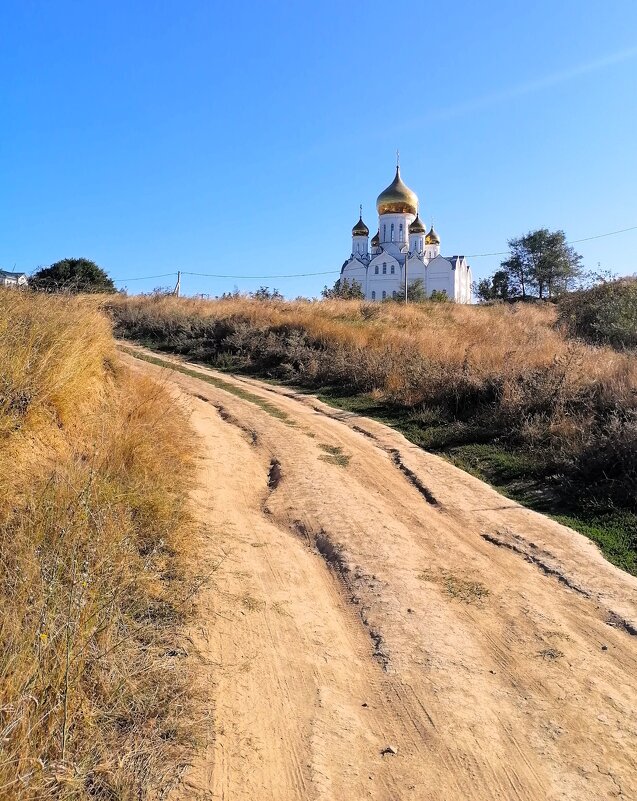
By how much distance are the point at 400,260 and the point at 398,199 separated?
6860mm

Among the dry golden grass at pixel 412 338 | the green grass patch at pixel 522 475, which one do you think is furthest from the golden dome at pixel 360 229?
the green grass patch at pixel 522 475

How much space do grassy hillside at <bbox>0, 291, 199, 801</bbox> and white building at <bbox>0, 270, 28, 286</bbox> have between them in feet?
4.60

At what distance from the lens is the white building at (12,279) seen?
801cm

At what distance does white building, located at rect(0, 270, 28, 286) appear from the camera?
8.01 metres

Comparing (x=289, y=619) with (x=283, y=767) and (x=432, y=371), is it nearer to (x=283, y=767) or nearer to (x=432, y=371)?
(x=283, y=767)

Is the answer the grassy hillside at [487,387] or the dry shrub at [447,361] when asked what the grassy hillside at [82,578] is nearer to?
the grassy hillside at [487,387]

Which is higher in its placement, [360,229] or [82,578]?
[360,229]

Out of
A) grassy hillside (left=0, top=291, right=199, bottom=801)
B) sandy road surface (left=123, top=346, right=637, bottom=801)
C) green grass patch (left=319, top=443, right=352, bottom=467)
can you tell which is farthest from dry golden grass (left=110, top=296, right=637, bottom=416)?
grassy hillside (left=0, top=291, right=199, bottom=801)

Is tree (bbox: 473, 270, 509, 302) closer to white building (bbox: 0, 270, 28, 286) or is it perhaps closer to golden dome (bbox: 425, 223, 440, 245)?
golden dome (bbox: 425, 223, 440, 245)

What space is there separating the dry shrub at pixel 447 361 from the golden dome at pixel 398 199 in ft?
147

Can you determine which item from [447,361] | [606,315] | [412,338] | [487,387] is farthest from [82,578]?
[606,315]

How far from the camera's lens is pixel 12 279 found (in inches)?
335

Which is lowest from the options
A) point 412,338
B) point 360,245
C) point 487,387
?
point 487,387

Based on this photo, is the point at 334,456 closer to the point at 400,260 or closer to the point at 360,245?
the point at 400,260
